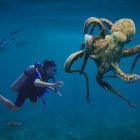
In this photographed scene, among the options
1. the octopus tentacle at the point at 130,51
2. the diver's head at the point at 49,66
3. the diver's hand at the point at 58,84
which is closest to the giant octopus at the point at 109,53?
the octopus tentacle at the point at 130,51

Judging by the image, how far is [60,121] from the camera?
26422mm

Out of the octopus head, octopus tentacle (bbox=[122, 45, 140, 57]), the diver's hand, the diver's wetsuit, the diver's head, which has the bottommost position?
the diver's wetsuit

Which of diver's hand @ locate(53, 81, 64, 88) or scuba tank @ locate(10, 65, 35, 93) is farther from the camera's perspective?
scuba tank @ locate(10, 65, 35, 93)

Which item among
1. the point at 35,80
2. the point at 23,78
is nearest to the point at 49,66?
the point at 35,80

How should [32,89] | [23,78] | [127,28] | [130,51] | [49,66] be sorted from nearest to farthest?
1. [127,28]
2. [130,51]
3. [49,66]
4. [23,78]
5. [32,89]

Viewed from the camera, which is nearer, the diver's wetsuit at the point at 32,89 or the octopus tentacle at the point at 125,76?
the octopus tentacle at the point at 125,76

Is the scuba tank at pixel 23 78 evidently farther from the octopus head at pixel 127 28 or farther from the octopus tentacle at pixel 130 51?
the octopus head at pixel 127 28

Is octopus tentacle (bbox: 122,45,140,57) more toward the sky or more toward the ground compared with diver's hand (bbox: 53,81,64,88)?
more toward the sky

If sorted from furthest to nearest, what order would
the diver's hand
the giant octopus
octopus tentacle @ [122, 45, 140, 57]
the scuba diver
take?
the scuba diver < the diver's hand < octopus tentacle @ [122, 45, 140, 57] < the giant octopus

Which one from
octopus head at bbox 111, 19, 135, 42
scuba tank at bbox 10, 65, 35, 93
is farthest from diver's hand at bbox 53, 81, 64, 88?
octopus head at bbox 111, 19, 135, 42

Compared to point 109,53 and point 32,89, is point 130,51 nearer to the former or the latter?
point 109,53

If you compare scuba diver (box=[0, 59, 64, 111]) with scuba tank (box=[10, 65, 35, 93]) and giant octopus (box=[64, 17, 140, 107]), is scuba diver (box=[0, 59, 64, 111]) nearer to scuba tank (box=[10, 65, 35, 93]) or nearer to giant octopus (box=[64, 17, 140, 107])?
scuba tank (box=[10, 65, 35, 93])

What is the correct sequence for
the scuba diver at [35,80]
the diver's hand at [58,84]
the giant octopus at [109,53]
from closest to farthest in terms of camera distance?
the giant octopus at [109,53] → the diver's hand at [58,84] → the scuba diver at [35,80]

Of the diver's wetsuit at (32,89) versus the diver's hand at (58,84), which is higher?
the diver's hand at (58,84)
